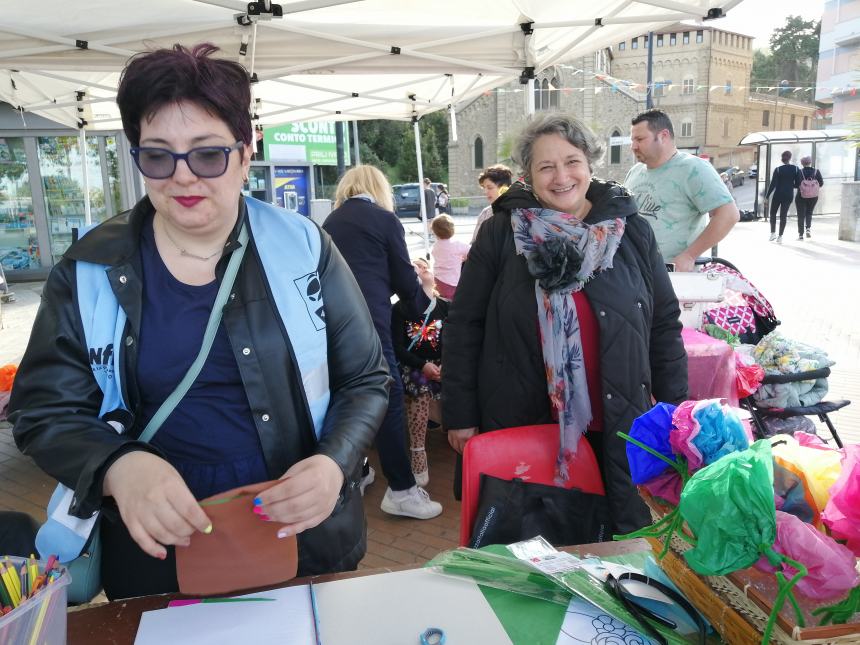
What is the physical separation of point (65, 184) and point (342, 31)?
9.45m

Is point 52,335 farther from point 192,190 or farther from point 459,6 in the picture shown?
point 459,6

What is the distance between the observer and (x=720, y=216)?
3898mm

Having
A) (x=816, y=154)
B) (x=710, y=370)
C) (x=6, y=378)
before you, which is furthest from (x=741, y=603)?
(x=816, y=154)

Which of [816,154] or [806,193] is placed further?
[816,154]

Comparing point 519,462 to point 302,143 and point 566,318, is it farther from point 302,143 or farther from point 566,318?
point 302,143

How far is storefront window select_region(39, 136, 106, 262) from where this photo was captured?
11.6 metres

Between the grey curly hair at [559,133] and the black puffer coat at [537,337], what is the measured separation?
0.12 meters

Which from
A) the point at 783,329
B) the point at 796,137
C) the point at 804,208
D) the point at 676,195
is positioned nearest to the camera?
the point at 676,195

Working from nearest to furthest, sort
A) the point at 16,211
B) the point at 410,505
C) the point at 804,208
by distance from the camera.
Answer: the point at 410,505
the point at 16,211
the point at 804,208

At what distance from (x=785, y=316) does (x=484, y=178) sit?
177 inches

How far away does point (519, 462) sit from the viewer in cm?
202

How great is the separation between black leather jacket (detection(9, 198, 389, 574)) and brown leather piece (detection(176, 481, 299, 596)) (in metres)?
0.21

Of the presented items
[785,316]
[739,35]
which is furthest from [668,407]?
[739,35]

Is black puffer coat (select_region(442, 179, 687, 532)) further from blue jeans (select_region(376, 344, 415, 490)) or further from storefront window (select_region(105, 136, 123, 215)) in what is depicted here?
storefront window (select_region(105, 136, 123, 215))
